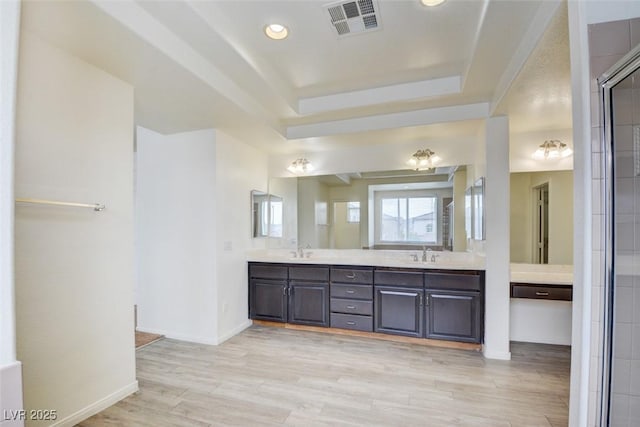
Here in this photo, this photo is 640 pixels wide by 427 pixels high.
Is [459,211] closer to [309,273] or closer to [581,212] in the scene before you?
[309,273]

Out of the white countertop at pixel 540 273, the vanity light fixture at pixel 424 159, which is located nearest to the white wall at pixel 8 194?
the vanity light fixture at pixel 424 159

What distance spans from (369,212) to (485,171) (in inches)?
59.6

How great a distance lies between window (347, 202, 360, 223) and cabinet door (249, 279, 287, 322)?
1.24 meters

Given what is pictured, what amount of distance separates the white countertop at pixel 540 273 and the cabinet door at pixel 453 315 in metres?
0.51

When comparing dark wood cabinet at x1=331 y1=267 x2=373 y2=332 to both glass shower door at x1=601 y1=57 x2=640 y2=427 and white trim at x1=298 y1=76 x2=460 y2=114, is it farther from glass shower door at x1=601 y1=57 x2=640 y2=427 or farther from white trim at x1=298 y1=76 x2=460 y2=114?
glass shower door at x1=601 y1=57 x2=640 y2=427

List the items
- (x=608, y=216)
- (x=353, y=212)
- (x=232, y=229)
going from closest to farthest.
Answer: (x=608, y=216), (x=232, y=229), (x=353, y=212)

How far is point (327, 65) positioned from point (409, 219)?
2.19 m

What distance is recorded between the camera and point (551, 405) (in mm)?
2139

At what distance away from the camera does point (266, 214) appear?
14.0 feet

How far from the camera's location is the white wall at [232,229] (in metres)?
3.34

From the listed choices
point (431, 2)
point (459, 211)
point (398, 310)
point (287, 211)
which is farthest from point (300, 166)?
point (431, 2)

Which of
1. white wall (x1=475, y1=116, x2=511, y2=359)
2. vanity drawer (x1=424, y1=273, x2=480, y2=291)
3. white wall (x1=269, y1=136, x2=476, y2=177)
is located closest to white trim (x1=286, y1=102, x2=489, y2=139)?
white wall (x1=475, y1=116, x2=511, y2=359)

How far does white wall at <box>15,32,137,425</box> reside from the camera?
5.59ft

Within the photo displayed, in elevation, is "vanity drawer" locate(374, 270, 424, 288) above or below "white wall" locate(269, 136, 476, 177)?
below
